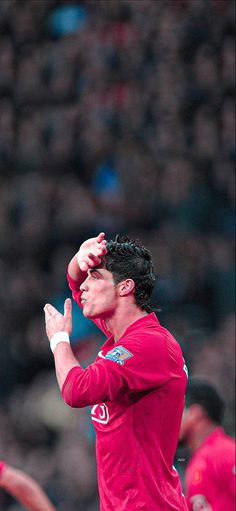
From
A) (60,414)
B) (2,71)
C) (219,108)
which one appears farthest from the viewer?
(2,71)

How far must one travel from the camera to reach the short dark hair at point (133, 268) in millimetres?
3041

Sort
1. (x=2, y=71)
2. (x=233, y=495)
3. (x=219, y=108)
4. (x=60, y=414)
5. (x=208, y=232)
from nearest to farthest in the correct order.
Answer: (x=233, y=495), (x=60, y=414), (x=208, y=232), (x=219, y=108), (x=2, y=71)

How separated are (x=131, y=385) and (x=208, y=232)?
16.0ft

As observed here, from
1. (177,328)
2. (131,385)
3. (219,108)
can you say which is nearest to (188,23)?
(219,108)

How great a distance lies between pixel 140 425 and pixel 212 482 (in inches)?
54.9

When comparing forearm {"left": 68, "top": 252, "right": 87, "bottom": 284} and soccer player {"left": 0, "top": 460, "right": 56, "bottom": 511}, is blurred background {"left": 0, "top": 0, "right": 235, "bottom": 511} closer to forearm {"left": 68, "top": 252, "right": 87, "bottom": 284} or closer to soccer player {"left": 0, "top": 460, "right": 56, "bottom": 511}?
soccer player {"left": 0, "top": 460, "right": 56, "bottom": 511}

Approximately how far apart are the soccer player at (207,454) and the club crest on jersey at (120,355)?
155cm

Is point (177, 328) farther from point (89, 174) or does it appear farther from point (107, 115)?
point (107, 115)

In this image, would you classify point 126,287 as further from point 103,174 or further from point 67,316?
point 103,174

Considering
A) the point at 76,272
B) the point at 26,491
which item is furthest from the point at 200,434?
the point at 76,272

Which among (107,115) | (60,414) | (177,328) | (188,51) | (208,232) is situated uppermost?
(188,51)

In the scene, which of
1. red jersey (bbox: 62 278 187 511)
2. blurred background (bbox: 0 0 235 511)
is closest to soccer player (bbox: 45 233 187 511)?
red jersey (bbox: 62 278 187 511)

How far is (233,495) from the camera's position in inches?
157

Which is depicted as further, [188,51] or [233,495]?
[188,51]
